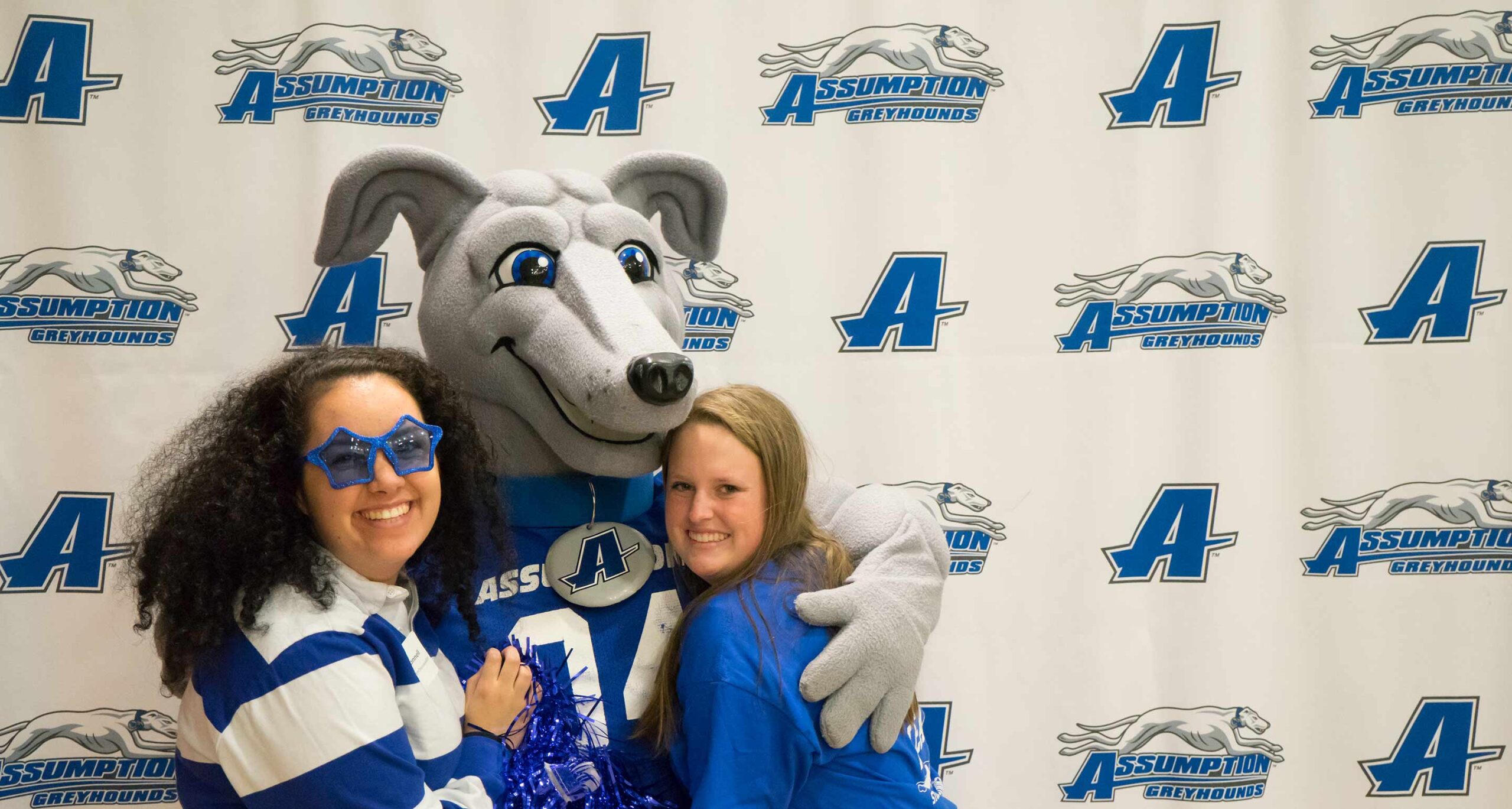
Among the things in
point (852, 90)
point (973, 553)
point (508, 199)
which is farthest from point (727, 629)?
point (852, 90)

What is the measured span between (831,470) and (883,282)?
16.0 inches

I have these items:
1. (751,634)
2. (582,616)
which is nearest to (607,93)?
(582,616)

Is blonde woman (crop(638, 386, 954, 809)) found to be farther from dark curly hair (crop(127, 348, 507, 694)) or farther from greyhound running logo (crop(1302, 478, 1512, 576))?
greyhound running logo (crop(1302, 478, 1512, 576))

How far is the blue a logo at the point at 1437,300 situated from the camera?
240 centimetres

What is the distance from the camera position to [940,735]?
2.34 metres

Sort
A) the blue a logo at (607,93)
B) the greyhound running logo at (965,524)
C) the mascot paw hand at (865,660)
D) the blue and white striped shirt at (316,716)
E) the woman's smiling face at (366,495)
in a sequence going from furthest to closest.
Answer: the greyhound running logo at (965,524), the blue a logo at (607,93), the mascot paw hand at (865,660), the woman's smiling face at (366,495), the blue and white striped shirt at (316,716)

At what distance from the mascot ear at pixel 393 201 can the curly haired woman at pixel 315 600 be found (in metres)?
0.30

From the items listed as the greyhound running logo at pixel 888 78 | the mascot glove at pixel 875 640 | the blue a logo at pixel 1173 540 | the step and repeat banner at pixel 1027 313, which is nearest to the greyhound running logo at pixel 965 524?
the step and repeat banner at pixel 1027 313

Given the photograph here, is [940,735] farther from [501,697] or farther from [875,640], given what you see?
[501,697]

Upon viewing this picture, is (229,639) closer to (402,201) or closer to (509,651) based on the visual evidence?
(509,651)

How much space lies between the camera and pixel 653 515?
1807 millimetres

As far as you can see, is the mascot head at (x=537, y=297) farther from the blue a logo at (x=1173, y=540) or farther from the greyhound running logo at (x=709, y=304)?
the blue a logo at (x=1173, y=540)

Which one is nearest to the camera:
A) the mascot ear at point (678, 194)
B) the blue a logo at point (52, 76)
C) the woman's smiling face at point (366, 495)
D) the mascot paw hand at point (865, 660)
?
the woman's smiling face at point (366, 495)

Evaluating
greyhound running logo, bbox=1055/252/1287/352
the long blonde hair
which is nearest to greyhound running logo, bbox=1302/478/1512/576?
greyhound running logo, bbox=1055/252/1287/352
